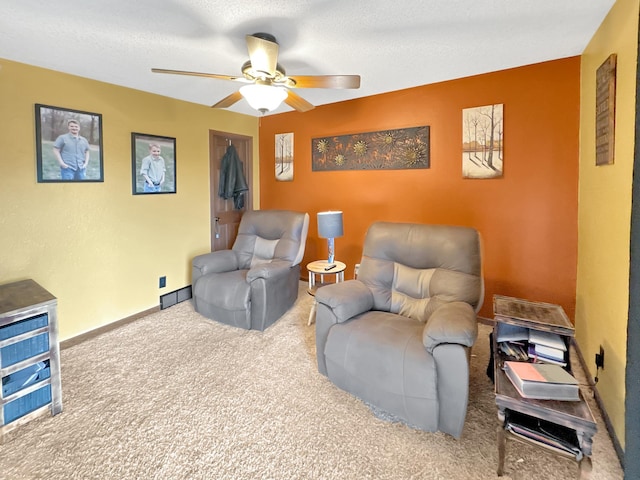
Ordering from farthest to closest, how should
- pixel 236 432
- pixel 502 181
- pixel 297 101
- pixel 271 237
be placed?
pixel 271 237 < pixel 502 181 < pixel 297 101 < pixel 236 432

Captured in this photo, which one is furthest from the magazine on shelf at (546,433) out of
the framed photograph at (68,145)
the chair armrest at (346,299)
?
the framed photograph at (68,145)

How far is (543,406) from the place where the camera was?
1405 mm

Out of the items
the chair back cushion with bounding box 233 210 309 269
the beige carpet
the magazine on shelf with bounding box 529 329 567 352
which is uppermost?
the chair back cushion with bounding box 233 210 309 269

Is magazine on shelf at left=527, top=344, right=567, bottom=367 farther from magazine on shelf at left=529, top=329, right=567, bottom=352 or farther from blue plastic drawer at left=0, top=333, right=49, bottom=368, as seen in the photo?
blue plastic drawer at left=0, top=333, right=49, bottom=368

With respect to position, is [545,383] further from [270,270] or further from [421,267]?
[270,270]

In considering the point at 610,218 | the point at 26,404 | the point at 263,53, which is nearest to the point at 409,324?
the point at 610,218

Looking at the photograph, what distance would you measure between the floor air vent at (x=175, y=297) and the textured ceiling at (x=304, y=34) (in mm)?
2218

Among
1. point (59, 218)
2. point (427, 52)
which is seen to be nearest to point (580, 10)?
point (427, 52)

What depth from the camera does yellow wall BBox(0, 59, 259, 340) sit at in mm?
2609

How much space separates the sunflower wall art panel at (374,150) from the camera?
3.50m

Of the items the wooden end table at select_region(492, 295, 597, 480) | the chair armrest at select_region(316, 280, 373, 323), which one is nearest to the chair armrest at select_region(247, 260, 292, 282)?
the chair armrest at select_region(316, 280, 373, 323)

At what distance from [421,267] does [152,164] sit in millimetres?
2894

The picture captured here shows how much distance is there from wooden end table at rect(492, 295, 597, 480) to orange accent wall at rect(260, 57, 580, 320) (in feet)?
3.77

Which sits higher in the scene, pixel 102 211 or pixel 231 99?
pixel 231 99
